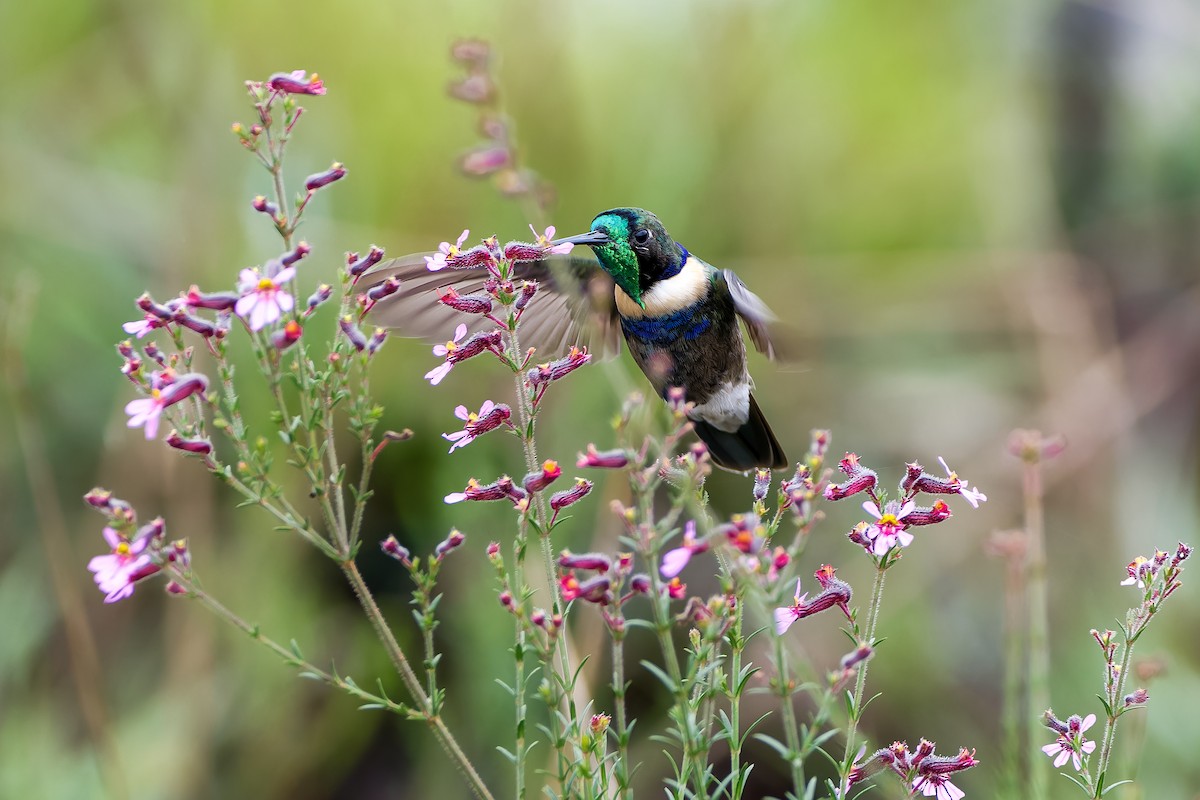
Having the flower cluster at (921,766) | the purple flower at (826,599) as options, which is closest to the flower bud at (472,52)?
the purple flower at (826,599)

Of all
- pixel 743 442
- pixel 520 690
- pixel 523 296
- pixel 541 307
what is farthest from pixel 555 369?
pixel 743 442

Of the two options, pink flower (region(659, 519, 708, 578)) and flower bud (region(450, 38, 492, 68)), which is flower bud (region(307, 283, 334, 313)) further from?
flower bud (region(450, 38, 492, 68))

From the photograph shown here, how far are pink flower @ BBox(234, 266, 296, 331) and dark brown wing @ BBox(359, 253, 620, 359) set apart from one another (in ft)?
2.39

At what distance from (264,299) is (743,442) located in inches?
60.7

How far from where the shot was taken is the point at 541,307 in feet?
9.06

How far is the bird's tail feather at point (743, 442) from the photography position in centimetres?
279

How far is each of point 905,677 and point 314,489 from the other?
319cm

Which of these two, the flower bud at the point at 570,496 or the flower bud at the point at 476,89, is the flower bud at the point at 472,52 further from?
the flower bud at the point at 570,496

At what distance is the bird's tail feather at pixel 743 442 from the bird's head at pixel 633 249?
1.33 feet

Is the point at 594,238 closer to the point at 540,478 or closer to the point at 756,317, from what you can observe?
the point at 756,317

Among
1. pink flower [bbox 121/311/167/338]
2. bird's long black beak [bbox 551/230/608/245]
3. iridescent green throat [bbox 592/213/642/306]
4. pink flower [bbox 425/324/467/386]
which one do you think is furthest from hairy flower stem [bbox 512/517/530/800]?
iridescent green throat [bbox 592/213/642/306]

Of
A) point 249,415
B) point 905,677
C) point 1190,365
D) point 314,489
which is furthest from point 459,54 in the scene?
point 1190,365

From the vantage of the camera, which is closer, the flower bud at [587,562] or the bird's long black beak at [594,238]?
the flower bud at [587,562]

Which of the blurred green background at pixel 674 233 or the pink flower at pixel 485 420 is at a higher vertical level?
the pink flower at pixel 485 420
